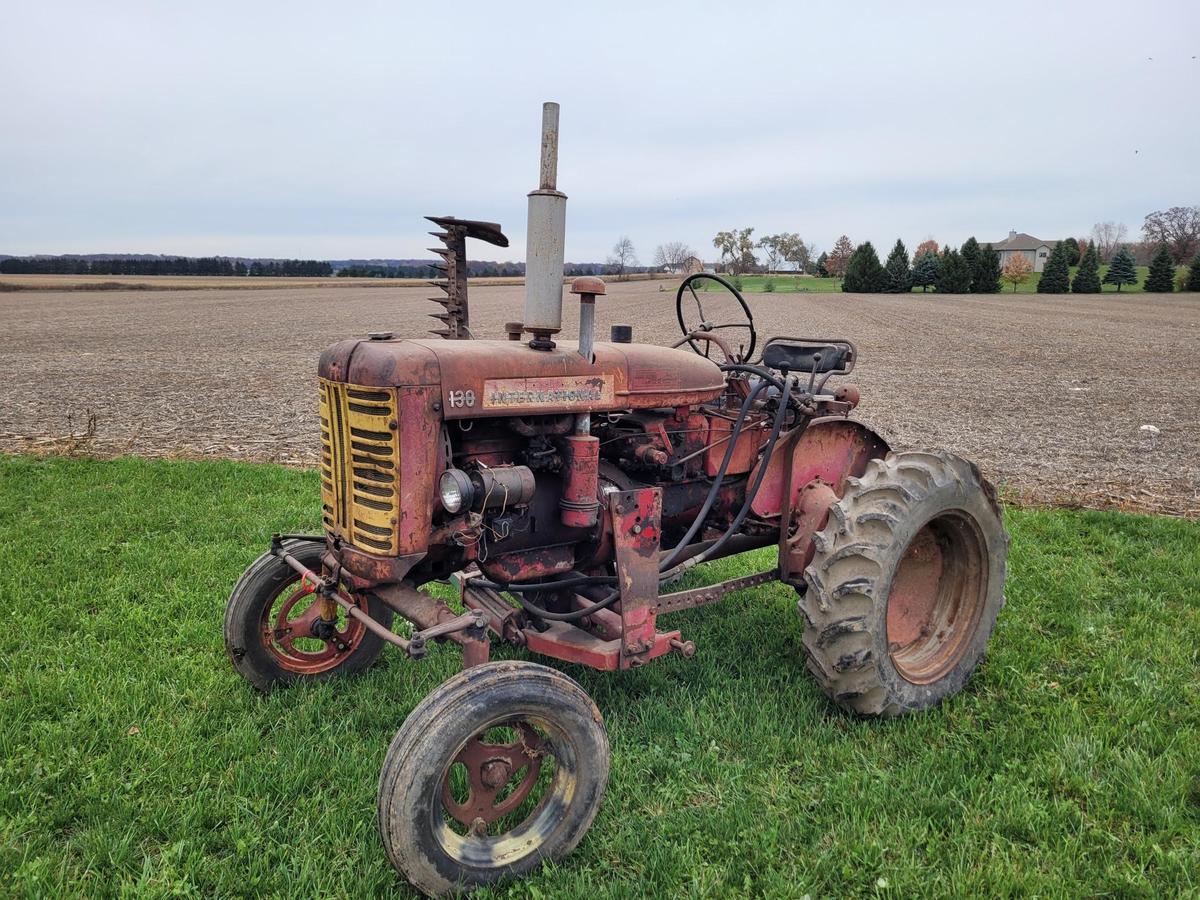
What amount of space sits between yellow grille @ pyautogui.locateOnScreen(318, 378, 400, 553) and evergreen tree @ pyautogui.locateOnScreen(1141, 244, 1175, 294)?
67797 millimetres

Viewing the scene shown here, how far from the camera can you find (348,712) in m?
3.57

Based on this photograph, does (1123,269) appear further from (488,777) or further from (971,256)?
(488,777)

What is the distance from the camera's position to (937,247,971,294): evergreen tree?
2281 inches

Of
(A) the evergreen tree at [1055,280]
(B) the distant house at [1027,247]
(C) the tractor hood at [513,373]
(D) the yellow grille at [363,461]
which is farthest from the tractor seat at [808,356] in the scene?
(B) the distant house at [1027,247]

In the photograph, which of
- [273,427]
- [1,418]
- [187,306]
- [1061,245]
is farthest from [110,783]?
[1061,245]

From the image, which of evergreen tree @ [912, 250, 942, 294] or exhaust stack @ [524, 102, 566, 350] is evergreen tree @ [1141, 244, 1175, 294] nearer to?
evergreen tree @ [912, 250, 942, 294]

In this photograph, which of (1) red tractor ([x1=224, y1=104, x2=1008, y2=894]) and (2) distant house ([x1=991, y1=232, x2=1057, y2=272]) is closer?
(1) red tractor ([x1=224, y1=104, x2=1008, y2=894])

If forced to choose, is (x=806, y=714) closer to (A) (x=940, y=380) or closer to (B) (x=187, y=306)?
(A) (x=940, y=380)

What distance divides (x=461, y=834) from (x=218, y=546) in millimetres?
3535

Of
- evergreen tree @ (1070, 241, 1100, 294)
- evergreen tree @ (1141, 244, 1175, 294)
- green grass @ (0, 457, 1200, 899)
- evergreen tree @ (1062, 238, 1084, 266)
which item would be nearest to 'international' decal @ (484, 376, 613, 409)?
green grass @ (0, 457, 1200, 899)

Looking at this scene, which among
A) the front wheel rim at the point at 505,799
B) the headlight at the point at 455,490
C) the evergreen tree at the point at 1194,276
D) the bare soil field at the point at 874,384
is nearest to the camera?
the front wheel rim at the point at 505,799

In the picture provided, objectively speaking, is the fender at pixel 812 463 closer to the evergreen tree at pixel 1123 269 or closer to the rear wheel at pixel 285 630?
the rear wheel at pixel 285 630

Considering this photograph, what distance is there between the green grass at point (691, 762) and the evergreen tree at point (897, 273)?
59785 millimetres

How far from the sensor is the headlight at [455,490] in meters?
2.83
